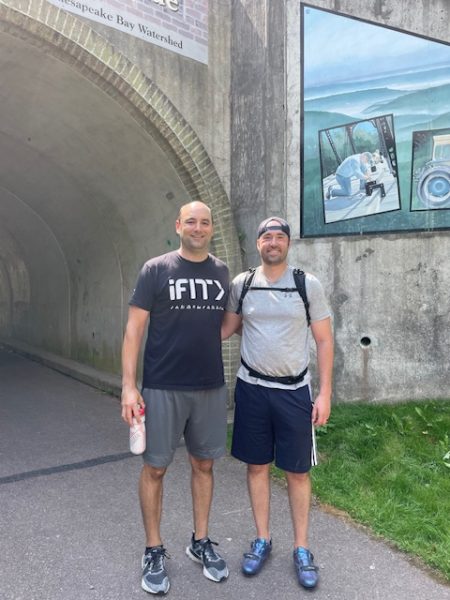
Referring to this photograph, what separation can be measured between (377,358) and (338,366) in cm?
46

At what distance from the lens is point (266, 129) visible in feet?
20.2

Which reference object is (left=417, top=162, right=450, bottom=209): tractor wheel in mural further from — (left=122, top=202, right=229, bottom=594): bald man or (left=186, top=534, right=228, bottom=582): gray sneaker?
(left=186, top=534, right=228, bottom=582): gray sneaker

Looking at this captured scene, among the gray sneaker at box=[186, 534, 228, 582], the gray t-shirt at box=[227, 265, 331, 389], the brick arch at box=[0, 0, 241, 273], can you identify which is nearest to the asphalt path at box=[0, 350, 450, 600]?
the gray sneaker at box=[186, 534, 228, 582]

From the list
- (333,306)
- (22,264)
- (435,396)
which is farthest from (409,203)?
(22,264)

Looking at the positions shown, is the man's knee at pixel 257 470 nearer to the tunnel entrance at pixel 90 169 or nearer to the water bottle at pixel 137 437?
the water bottle at pixel 137 437


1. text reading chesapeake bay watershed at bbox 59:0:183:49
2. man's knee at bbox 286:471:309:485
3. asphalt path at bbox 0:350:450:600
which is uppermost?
text reading chesapeake bay watershed at bbox 59:0:183:49

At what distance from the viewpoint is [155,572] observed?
2.79 m

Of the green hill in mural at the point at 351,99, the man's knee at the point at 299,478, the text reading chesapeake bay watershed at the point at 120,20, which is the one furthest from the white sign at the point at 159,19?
the man's knee at the point at 299,478

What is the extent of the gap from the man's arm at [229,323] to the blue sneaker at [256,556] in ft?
4.01

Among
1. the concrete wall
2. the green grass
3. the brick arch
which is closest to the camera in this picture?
the green grass

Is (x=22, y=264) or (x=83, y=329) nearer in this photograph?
(x=83, y=329)

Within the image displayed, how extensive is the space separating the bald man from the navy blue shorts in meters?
0.18

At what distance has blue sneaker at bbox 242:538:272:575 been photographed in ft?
9.61

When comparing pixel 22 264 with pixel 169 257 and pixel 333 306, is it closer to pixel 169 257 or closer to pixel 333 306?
pixel 333 306
